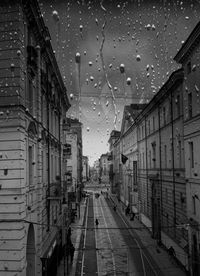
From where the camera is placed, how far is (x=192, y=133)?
21734mm

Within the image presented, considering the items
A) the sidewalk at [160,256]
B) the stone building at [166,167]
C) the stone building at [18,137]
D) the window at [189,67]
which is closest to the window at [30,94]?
the stone building at [18,137]

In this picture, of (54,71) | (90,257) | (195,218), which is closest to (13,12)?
(54,71)

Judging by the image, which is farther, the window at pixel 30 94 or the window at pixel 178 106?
the window at pixel 178 106

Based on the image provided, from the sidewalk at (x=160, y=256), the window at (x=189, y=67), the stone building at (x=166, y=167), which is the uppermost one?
the window at (x=189, y=67)

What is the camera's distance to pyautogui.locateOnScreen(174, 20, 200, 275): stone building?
810 inches

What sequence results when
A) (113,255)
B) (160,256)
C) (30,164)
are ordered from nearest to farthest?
1. (30,164)
2. (113,255)
3. (160,256)

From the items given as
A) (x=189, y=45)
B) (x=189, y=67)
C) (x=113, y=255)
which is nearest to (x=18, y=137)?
(x=189, y=45)

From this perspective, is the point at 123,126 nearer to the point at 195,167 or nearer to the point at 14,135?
the point at 195,167

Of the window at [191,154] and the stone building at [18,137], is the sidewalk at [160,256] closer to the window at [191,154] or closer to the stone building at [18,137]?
the window at [191,154]

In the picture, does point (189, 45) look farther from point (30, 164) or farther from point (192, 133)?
point (30, 164)

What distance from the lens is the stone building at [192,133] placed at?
810 inches

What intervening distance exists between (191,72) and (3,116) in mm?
12586

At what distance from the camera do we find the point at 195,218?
69.2 ft

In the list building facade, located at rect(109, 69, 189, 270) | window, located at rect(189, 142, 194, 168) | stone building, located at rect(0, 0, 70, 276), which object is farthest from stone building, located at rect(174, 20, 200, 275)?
stone building, located at rect(0, 0, 70, 276)
